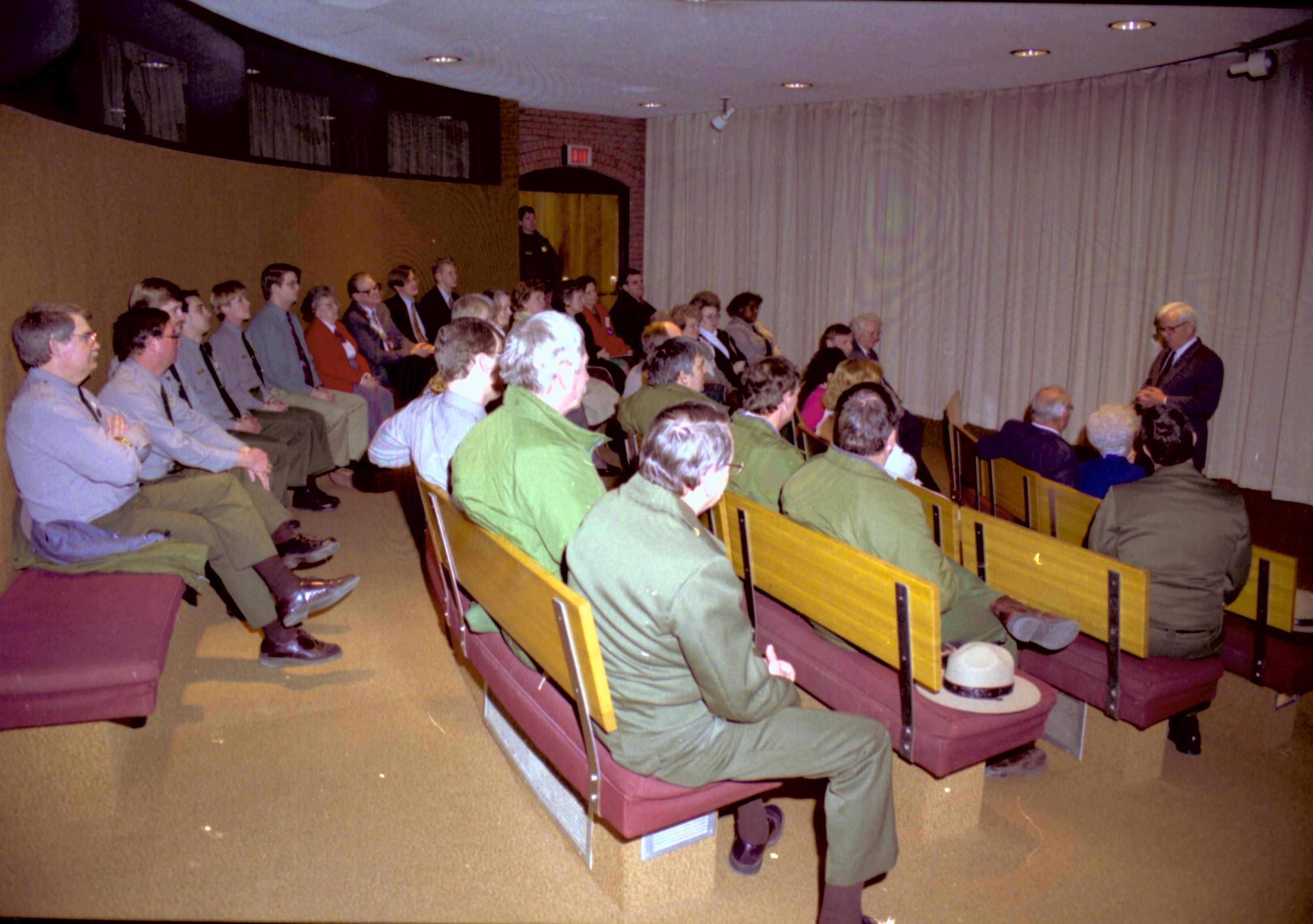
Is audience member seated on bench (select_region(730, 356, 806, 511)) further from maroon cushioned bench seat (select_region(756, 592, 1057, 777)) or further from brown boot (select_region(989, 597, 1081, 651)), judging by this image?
brown boot (select_region(989, 597, 1081, 651))

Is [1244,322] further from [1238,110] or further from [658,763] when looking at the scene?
[658,763]

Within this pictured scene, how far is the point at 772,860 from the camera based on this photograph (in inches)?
106

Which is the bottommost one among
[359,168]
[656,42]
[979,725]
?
[979,725]

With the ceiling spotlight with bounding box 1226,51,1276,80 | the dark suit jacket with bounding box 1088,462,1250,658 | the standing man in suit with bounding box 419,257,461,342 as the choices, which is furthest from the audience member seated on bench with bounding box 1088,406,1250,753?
the standing man in suit with bounding box 419,257,461,342

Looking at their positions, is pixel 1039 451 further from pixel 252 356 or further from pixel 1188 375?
pixel 252 356

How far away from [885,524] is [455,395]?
70.9 inches

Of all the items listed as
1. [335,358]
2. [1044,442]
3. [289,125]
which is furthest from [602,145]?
[1044,442]

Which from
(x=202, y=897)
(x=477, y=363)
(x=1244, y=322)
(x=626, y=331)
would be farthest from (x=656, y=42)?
(x=202, y=897)

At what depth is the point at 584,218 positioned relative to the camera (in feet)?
38.7

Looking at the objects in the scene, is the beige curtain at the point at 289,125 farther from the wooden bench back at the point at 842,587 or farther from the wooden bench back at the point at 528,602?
the wooden bench back at the point at 842,587

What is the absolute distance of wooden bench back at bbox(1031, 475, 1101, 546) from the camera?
3.56 metres

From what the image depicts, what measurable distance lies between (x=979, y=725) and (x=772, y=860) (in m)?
0.69

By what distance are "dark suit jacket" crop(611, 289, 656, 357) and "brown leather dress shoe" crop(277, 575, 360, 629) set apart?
595 centimetres

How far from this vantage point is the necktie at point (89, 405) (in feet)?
11.1
